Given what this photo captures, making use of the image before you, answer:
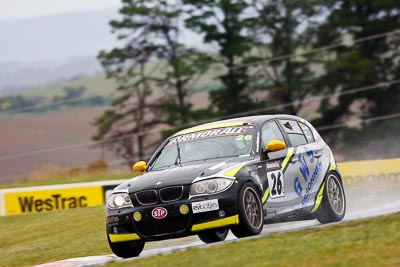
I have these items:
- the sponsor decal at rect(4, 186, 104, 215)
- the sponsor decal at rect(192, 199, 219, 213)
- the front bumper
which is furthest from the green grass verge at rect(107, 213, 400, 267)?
the sponsor decal at rect(4, 186, 104, 215)

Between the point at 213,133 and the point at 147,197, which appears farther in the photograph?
the point at 213,133

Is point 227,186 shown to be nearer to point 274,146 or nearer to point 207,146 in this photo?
point 274,146

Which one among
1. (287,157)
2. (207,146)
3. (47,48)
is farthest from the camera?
(47,48)

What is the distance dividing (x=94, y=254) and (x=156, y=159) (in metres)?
1.95

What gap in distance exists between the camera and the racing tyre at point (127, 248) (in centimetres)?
1130

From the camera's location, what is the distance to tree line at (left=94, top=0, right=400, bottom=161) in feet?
151

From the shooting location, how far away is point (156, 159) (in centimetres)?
1235

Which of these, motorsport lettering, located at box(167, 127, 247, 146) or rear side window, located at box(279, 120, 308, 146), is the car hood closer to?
motorsport lettering, located at box(167, 127, 247, 146)

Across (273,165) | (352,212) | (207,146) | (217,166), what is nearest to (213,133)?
(207,146)

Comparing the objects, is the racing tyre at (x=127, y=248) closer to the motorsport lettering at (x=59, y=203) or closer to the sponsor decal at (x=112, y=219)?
the sponsor decal at (x=112, y=219)

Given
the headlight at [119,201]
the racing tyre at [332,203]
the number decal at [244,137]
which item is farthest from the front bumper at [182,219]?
the racing tyre at [332,203]

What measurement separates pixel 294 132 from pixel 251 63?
3337 centimetres

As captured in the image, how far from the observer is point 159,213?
10.7 metres

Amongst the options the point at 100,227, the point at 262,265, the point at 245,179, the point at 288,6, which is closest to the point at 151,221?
the point at 245,179
